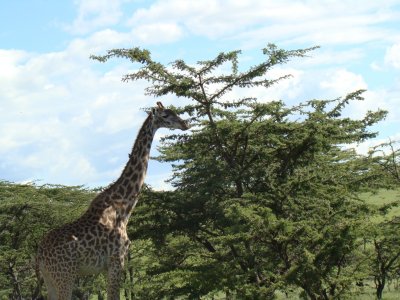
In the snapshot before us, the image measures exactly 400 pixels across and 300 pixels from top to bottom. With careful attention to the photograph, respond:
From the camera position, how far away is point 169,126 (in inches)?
441

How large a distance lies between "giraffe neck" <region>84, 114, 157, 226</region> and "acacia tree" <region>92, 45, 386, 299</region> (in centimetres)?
149

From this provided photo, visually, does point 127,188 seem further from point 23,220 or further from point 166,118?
point 23,220

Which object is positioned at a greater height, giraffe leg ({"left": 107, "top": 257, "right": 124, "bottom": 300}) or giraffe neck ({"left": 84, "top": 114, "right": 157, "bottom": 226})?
giraffe neck ({"left": 84, "top": 114, "right": 157, "bottom": 226})

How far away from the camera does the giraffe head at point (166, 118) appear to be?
439 inches

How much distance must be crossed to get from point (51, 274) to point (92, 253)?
632 mm

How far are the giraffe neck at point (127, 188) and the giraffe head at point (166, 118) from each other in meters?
0.10

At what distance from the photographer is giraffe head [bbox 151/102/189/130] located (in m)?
11.1

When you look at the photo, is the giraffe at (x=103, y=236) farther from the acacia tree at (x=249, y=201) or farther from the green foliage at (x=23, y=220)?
the green foliage at (x=23, y=220)

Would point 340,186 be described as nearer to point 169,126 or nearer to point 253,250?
point 253,250

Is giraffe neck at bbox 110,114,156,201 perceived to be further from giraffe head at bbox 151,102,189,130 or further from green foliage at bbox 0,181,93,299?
green foliage at bbox 0,181,93,299

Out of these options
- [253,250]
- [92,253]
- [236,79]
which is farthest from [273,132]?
[92,253]

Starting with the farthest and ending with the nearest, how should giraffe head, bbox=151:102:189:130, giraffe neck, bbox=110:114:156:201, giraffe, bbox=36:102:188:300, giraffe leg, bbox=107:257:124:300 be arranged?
giraffe head, bbox=151:102:189:130 → giraffe neck, bbox=110:114:156:201 → giraffe leg, bbox=107:257:124:300 → giraffe, bbox=36:102:188:300

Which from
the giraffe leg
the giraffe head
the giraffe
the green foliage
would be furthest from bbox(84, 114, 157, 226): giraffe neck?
the green foliage

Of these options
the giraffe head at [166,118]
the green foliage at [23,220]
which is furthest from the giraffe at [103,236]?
the green foliage at [23,220]
